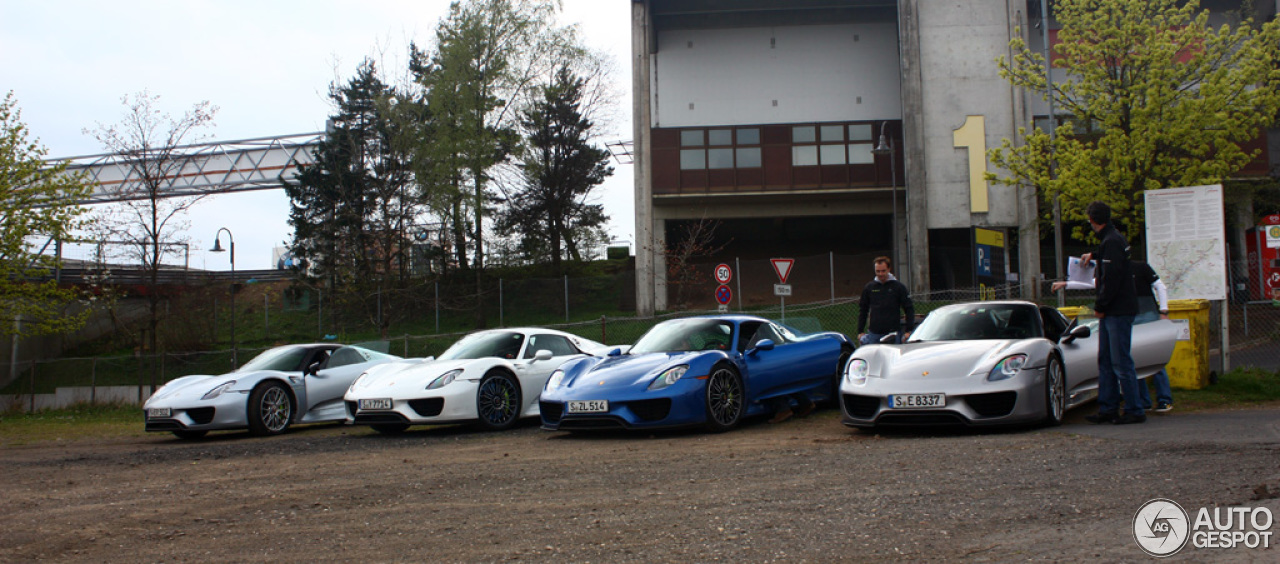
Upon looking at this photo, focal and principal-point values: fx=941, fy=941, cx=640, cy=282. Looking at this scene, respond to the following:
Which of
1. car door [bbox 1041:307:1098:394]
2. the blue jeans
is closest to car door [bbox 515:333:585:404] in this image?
car door [bbox 1041:307:1098:394]

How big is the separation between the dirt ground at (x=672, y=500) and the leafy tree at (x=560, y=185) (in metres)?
33.3

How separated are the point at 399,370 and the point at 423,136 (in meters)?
23.2

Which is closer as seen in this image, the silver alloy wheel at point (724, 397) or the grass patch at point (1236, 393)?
the silver alloy wheel at point (724, 397)

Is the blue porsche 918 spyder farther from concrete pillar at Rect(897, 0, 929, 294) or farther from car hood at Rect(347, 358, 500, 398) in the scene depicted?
concrete pillar at Rect(897, 0, 929, 294)

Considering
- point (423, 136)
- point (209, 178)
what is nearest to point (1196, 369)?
point (423, 136)

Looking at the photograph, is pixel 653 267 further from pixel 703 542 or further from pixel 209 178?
pixel 703 542

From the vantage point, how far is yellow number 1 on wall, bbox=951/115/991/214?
32.7 m

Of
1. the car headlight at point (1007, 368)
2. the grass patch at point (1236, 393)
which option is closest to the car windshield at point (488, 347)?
the car headlight at point (1007, 368)

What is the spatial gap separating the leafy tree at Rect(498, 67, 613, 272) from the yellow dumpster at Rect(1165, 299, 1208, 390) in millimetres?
31385

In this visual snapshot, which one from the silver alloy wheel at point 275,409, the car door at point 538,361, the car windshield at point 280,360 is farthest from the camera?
the car windshield at point 280,360

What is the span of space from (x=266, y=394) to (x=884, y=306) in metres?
8.14

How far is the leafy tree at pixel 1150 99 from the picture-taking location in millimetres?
19969

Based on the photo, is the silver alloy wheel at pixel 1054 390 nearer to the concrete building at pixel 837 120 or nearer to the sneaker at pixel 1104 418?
the sneaker at pixel 1104 418

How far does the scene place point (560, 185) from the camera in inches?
1703
